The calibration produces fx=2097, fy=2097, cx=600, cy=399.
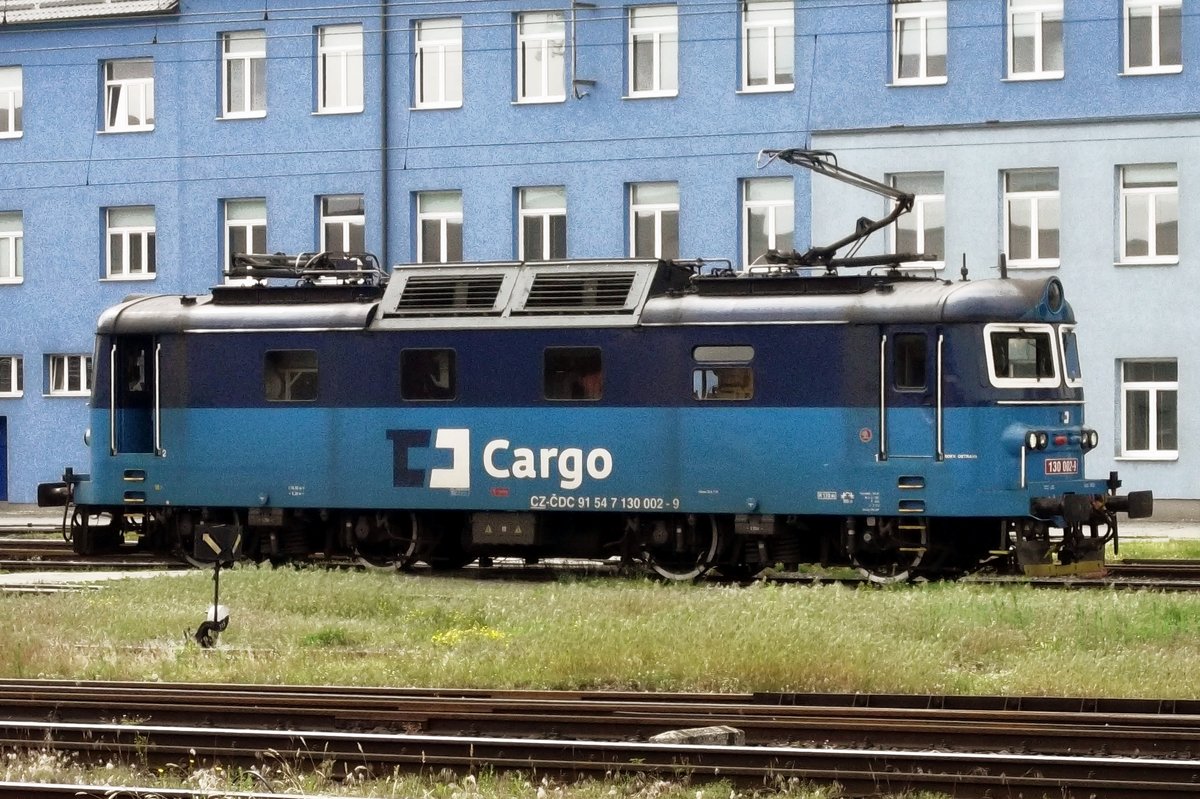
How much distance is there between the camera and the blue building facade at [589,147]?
34344 millimetres

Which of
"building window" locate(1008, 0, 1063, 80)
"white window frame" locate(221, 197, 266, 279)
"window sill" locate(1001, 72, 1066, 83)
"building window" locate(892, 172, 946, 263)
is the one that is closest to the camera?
"window sill" locate(1001, 72, 1066, 83)

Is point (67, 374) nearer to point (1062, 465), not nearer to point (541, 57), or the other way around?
point (541, 57)

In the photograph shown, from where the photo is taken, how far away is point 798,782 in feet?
33.2

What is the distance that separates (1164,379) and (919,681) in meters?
21.7

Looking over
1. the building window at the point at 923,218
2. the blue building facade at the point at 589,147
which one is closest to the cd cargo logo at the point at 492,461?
the blue building facade at the point at 589,147

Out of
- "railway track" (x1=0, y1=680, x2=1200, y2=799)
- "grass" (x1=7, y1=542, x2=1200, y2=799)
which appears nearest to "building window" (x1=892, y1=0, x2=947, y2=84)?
"grass" (x1=7, y1=542, x2=1200, y2=799)

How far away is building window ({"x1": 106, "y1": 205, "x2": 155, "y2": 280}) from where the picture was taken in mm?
41188

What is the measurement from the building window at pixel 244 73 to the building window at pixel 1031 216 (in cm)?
1426

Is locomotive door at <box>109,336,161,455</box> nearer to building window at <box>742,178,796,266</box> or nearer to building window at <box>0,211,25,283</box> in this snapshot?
building window at <box>742,178,796,266</box>

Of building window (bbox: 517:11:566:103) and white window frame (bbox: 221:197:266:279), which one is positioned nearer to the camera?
building window (bbox: 517:11:566:103)

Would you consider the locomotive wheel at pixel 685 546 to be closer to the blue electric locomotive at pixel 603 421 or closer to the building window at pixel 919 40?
the blue electric locomotive at pixel 603 421

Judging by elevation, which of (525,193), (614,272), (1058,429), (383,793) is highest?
(525,193)

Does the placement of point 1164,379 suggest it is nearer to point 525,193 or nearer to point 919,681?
point 525,193

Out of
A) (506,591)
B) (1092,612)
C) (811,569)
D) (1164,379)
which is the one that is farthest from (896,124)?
(1092,612)
